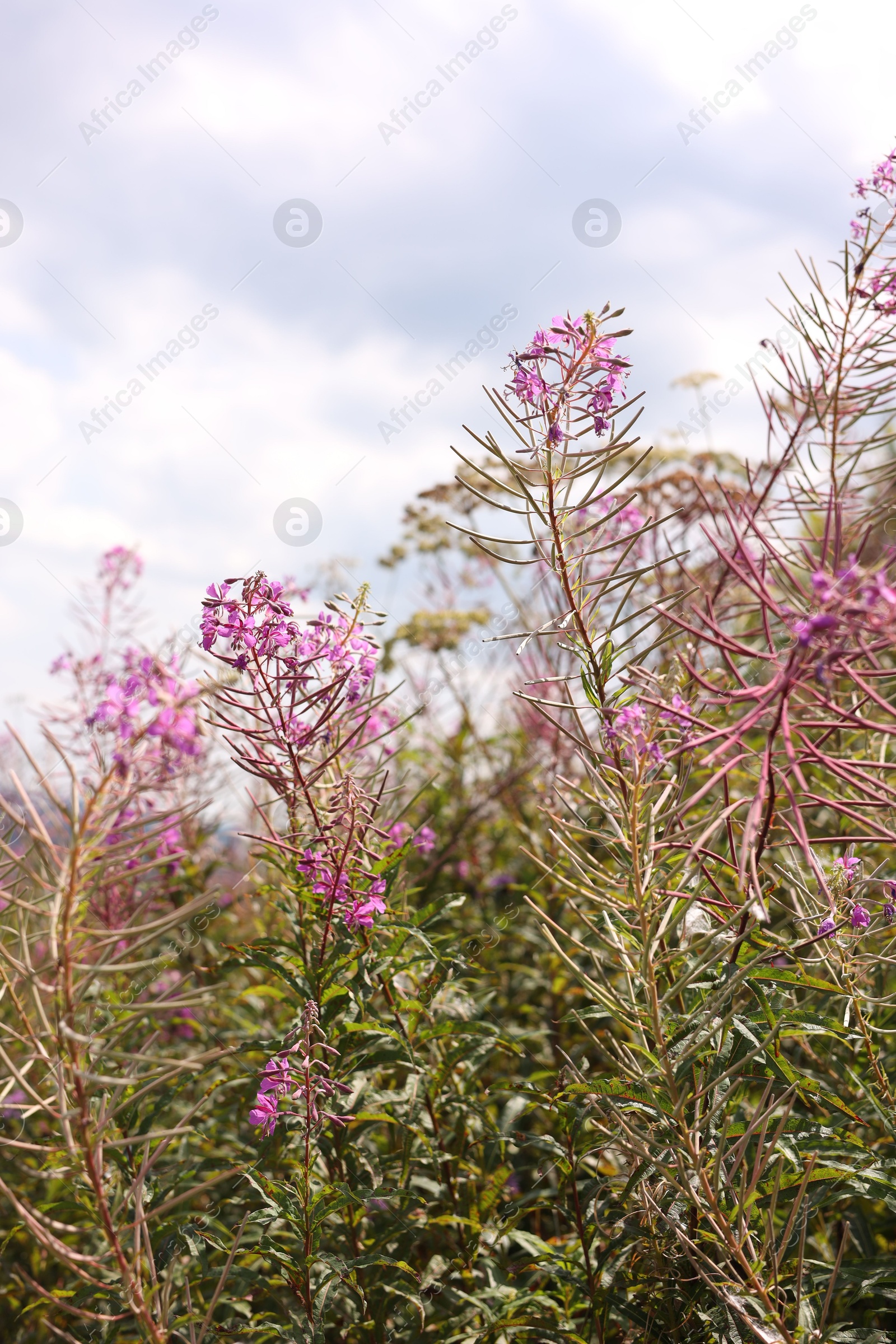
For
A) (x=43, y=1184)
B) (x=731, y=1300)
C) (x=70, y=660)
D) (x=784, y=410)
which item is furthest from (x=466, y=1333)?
(x=70, y=660)

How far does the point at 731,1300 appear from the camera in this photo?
3.86ft

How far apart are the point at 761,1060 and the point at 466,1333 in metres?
0.82

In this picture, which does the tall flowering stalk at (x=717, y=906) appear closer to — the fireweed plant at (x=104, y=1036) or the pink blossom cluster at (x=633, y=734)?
the pink blossom cluster at (x=633, y=734)

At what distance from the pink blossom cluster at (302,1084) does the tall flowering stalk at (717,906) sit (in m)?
0.47

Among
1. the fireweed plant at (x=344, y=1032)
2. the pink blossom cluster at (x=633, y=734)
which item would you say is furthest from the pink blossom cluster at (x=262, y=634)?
the pink blossom cluster at (x=633, y=734)

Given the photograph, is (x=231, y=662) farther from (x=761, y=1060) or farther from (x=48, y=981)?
(x=761, y=1060)

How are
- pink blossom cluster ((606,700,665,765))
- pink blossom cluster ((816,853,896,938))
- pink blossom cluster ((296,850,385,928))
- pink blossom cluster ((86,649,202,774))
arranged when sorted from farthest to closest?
pink blossom cluster ((86,649,202,774)) < pink blossom cluster ((296,850,385,928)) < pink blossom cluster ((816,853,896,938)) < pink blossom cluster ((606,700,665,765))

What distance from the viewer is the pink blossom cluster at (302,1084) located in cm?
160

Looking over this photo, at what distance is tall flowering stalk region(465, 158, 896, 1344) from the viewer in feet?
3.60

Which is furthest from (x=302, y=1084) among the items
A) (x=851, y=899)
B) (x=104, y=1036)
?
(x=851, y=899)

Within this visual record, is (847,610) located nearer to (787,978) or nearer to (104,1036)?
(787,978)

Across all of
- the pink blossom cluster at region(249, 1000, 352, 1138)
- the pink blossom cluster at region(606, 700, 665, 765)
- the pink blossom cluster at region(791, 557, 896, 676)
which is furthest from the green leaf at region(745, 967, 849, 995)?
the pink blossom cluster at region(249, 1000, 352, 1138)

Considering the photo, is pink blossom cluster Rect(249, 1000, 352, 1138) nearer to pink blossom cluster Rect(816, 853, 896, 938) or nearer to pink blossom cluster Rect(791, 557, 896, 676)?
pink blossom cluster Rect(816, 853, 896, 938)

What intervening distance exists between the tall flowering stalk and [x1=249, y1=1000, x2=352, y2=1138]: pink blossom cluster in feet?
1.54
